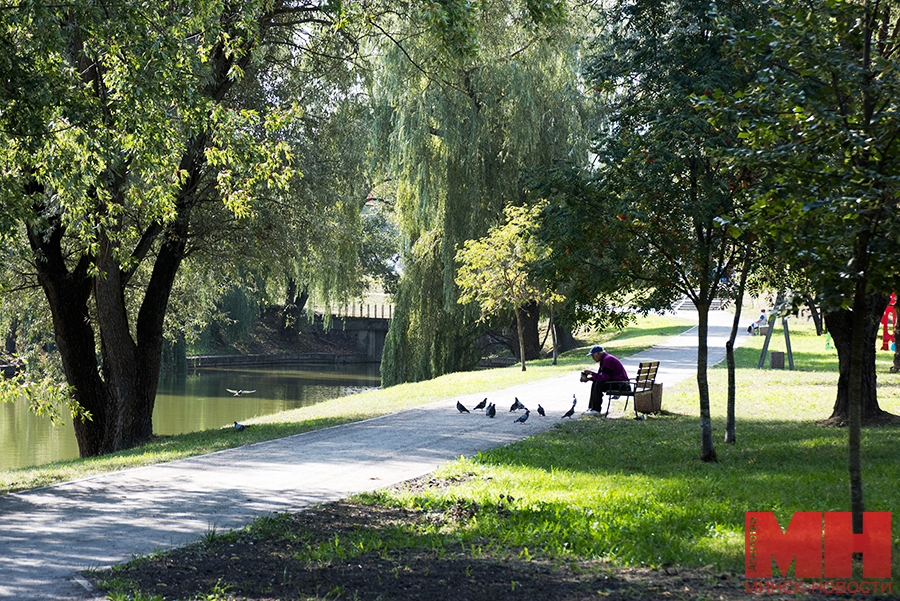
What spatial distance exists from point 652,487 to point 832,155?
361 centimetres

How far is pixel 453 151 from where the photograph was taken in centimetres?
2395

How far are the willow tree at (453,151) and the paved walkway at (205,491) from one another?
1129cm

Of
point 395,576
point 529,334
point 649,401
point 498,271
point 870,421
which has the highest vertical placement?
point 498,271

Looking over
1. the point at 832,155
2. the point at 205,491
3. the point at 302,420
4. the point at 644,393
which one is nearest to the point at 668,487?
the point at 832,155

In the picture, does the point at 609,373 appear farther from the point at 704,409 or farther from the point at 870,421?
the point at 704,409

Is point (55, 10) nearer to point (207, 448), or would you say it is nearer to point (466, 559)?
point (207, 448)

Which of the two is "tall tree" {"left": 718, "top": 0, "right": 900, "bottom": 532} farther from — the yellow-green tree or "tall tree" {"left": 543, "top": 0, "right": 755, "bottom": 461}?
the yellow-green tree

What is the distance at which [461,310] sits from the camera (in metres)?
25.5

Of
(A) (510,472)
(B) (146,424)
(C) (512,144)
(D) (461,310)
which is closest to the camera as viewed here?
(A) (510,472)

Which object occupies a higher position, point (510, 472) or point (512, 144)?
point (512, 144)

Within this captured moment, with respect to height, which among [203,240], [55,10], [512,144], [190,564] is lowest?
[190,564]

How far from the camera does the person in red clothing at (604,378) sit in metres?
14.3

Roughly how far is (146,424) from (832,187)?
13.4 metres

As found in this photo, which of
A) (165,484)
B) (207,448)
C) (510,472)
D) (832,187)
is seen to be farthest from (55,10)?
(832,187)
